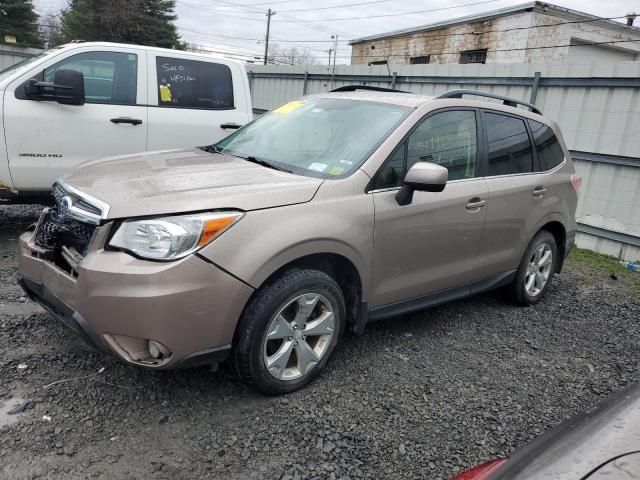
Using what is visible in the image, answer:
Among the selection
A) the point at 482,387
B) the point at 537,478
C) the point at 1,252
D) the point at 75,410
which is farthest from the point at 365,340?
the point at 1,252

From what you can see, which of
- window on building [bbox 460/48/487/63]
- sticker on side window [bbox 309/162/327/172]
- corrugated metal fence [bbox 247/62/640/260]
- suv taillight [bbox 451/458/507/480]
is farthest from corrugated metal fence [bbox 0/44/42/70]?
suv taillight [bbox 451/458/507/480]

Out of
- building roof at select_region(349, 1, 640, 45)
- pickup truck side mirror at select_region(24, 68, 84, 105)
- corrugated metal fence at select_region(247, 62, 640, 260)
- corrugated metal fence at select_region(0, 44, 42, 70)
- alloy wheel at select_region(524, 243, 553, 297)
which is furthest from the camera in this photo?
building roof at select_region(349, 1, 640, 45)

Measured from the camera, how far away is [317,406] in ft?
9.80

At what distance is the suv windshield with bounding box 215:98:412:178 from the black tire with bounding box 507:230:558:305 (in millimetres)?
1894

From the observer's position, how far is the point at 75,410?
108 inches

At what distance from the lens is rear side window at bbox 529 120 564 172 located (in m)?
4.62

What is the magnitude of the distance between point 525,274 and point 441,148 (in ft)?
5.36

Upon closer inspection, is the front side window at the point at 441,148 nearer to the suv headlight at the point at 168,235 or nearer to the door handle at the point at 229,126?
the suv headlight at the point at 168,235

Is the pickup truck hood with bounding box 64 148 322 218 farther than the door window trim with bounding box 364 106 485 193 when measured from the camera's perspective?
No

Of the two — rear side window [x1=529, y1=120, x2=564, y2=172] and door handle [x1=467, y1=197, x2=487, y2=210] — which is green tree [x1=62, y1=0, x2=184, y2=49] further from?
door handle [x1=467, y1=197, x2=487, y2=210]

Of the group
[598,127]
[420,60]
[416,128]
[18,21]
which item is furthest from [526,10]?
[18,21]

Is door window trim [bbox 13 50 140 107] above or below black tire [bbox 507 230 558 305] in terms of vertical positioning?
above

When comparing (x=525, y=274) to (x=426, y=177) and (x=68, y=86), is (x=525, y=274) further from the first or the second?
(x=68, y=86)

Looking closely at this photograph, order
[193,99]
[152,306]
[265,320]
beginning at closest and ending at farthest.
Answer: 1. [152,306]
2. [265,320]
3. [193,99]
